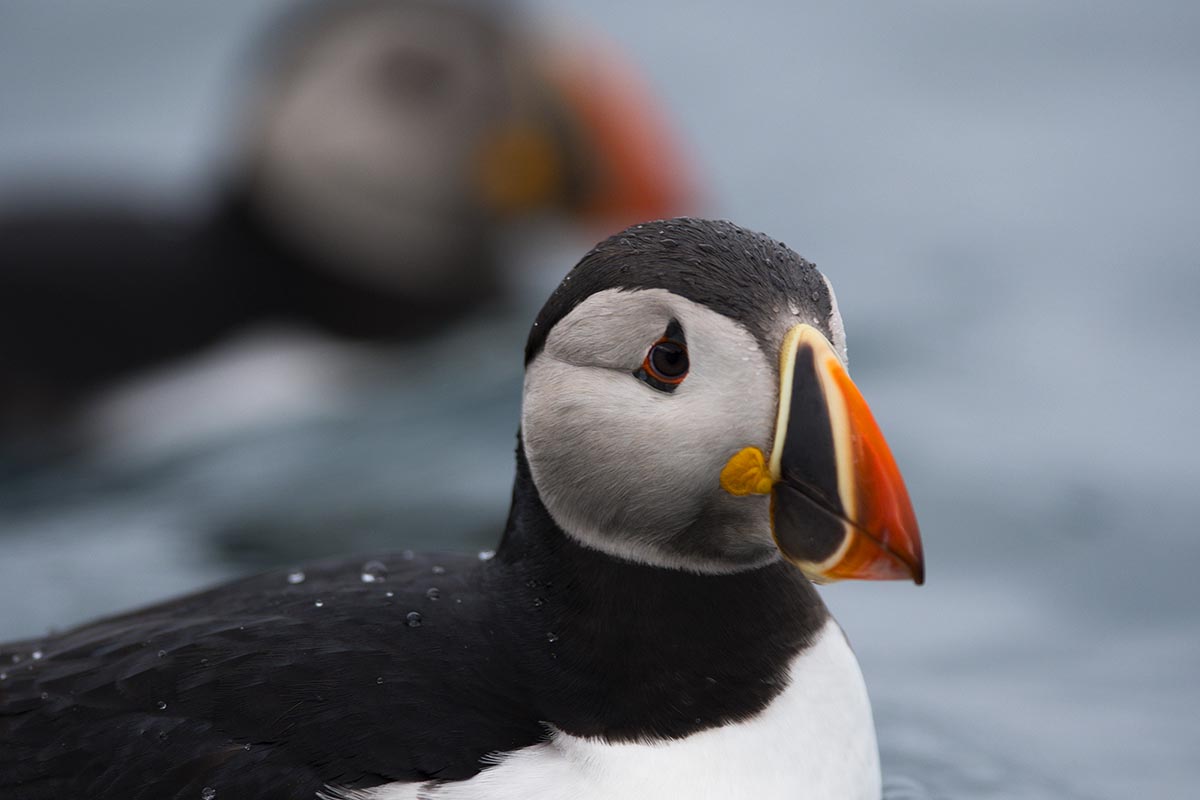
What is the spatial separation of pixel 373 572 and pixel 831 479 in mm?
1057

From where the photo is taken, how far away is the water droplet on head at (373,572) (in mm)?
3252

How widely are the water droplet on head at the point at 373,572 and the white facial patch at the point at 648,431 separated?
44 centimetres

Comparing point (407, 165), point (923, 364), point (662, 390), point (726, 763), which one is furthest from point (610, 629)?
point (407, 165)

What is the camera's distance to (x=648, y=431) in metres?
2.80

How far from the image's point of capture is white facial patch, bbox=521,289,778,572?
273cm

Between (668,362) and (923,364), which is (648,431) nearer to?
(668,362)

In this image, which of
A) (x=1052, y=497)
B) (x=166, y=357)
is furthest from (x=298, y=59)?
(x=1052, y=497)

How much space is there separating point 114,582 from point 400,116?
252 centimetres

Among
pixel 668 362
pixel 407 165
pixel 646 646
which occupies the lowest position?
pixel 646 646

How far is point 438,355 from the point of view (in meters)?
6.77

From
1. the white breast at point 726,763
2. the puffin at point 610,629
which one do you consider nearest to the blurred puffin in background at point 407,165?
the puffin at point 610,629

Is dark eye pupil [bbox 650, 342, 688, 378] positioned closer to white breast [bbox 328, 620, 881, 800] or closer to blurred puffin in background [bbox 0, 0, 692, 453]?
white breast [bbox 328, 620, 881, 800]

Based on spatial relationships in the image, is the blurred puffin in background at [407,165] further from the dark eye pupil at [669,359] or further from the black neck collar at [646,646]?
the dark eye pupil at [669,359]

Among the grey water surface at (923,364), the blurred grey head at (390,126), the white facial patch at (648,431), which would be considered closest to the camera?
the white facial patch at (648,431)
